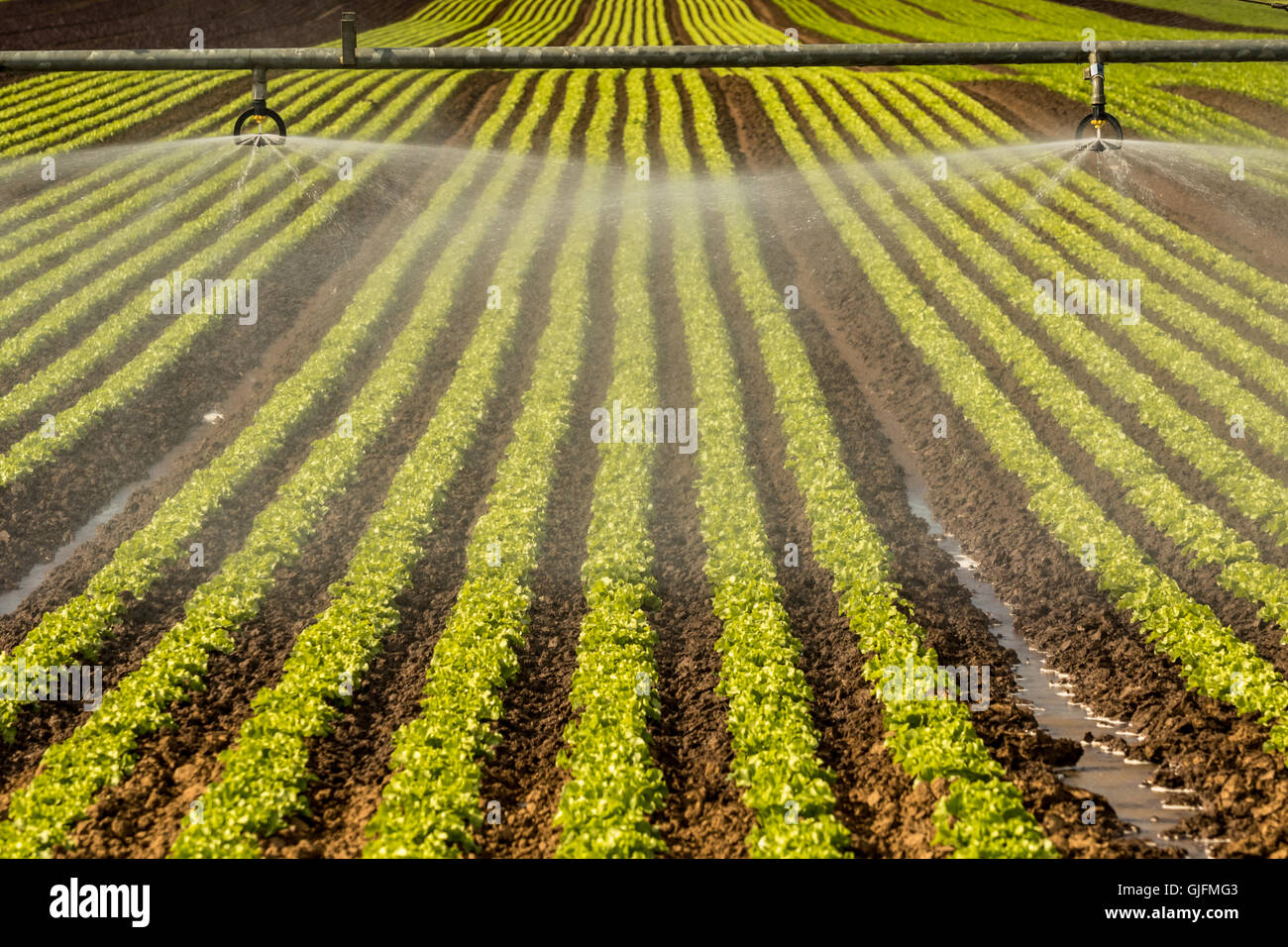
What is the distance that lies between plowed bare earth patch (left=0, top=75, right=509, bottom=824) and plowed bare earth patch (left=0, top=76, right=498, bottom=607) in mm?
75

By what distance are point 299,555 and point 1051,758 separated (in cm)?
1084

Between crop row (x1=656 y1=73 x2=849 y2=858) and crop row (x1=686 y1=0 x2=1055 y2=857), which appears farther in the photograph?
crop row (x1=656 y1=73 x2=849 y2=858)

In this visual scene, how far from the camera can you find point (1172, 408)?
18.9 meters

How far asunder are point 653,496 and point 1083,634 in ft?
23.6

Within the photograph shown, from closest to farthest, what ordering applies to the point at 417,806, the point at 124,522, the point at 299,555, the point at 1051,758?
the point at 417,806, the point at 1051,758, the point at 299,555, the point at 124,522

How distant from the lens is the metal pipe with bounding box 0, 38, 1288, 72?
636 cm

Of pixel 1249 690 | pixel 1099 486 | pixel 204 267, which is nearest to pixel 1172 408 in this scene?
pixel 1099 486

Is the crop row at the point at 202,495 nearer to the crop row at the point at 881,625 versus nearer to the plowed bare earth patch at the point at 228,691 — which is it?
the plowed bare earth patch at the point at 228,691

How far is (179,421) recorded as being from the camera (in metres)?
20.8

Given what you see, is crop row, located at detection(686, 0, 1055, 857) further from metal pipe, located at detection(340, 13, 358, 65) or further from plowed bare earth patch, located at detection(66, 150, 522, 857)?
metal pipe, located at detection(340, 13, 358, 65)

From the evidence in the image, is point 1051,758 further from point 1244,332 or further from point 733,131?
point 733,131

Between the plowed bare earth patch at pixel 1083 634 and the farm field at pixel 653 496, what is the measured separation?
2.3 inches

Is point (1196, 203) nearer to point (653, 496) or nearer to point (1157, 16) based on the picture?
point (653, 496)

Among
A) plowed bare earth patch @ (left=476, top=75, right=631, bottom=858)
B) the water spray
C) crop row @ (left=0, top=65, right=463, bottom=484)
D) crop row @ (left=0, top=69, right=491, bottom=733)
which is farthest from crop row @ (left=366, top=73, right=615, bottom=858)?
crop row @ (left=0, top=65, right=463, bottom=484)
